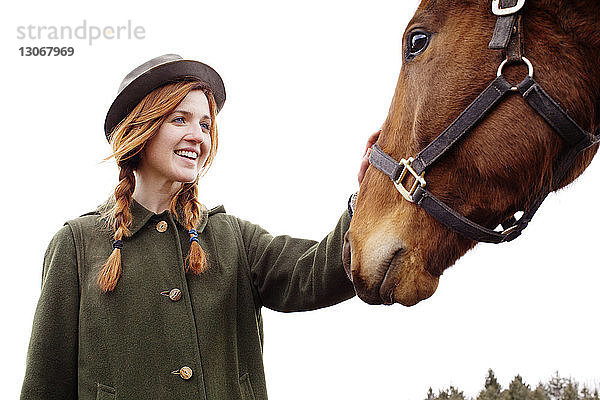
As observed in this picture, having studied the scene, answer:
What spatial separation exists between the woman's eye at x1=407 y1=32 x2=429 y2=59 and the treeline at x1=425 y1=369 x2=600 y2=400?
11.4 ft

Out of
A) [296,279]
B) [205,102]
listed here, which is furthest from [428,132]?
[205,102]

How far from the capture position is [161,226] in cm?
199

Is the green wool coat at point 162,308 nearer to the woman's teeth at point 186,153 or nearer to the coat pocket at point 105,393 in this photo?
the coat pocket at point 105,393

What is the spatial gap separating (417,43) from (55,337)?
1373 mm

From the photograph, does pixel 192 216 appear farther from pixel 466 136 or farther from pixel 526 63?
pixel 526 63

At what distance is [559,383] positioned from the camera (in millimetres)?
4727

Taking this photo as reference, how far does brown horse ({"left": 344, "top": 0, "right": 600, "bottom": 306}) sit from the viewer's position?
1361 mm

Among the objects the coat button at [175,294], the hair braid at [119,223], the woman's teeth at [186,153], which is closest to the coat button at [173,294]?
the coat button at [175,294]

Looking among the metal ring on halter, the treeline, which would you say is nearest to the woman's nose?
the metal ring on halter

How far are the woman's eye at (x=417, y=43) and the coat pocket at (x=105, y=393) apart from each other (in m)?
1.29

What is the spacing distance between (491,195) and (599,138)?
0.97 ft

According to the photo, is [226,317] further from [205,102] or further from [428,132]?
[428,132]

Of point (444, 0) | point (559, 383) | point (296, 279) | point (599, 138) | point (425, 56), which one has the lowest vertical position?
point (559, 383)

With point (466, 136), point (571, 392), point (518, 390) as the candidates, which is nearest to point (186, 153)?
point (466, 136)
